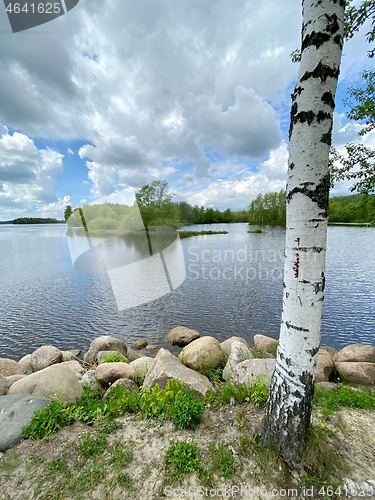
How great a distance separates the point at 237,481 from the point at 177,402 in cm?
126

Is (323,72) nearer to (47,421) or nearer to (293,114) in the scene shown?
(293,114)

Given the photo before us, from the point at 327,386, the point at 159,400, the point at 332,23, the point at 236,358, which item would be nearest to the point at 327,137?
the point at 332,23

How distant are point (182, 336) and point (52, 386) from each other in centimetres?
607

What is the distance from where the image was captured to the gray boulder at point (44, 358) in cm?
702

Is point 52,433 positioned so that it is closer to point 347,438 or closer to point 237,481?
point 237,481

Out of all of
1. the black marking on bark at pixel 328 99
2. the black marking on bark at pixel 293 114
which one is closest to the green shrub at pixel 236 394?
the black marking on bark at pixel 293 114

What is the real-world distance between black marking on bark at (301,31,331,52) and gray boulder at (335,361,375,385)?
639 centimetres

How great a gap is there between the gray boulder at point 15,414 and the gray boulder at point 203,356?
3.48 meters

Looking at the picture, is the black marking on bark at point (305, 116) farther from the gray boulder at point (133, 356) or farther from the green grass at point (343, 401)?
the gray boulder at point (133, 356)

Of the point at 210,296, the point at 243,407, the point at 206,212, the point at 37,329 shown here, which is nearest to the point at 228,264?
the point at 210,296

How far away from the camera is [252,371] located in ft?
14.4

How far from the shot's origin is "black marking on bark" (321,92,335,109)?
2.19 m

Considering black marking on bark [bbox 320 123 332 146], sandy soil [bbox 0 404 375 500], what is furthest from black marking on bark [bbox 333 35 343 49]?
sandy soil [bbox 0 404 375 500]

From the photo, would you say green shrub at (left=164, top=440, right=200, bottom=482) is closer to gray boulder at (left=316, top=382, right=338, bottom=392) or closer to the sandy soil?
the sandy soil
